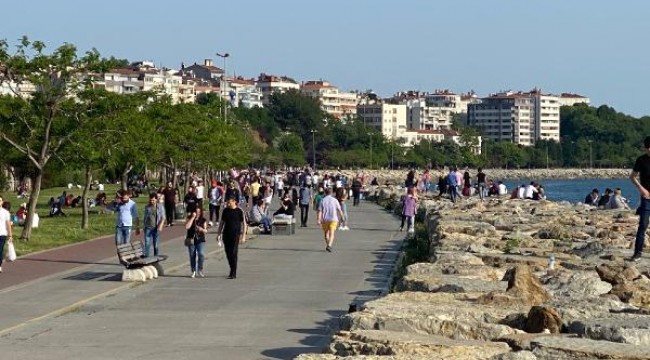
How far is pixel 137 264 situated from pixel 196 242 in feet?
4.63

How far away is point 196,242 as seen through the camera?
2427 cm

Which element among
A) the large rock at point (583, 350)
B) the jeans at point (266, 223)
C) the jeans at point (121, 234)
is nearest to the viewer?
the large rock at point (583, 350)

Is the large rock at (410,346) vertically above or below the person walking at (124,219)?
below

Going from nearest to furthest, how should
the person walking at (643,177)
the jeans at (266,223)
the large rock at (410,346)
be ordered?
the large rock at (410,346) < the person walking at (643,177) < the jeans at (266,223)

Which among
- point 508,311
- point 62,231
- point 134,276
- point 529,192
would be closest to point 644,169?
point 508,311

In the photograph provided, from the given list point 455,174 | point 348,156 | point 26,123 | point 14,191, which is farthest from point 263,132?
point 26,123

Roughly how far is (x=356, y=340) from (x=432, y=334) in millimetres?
1034

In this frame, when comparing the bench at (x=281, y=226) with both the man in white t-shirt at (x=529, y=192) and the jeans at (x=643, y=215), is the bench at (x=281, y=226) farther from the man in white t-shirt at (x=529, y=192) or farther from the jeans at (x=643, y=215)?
the man in white t-shirt at (x=529, y=192)

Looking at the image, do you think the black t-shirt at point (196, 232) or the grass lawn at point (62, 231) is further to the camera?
the grass lawn at point (62, 231)

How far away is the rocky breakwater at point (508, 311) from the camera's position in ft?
34.3

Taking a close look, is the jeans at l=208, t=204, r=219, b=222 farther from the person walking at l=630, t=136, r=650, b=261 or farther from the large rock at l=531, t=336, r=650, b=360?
the large rock at l=531, t=336, r=650, b=360

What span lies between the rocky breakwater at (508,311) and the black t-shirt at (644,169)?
3.59ft

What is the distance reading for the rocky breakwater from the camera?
10.5 meters

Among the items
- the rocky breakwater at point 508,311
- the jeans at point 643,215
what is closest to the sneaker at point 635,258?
the rocky breakwater at point 508,311
